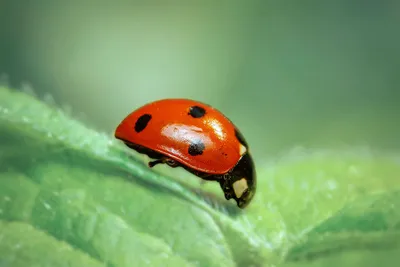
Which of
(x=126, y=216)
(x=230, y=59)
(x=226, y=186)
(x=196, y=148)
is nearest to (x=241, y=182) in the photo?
(x=226, y=186)

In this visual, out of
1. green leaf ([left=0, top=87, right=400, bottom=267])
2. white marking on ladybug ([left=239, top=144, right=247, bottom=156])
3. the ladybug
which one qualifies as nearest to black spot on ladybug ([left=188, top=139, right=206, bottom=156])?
the ladybug

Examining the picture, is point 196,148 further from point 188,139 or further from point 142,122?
point 142,122

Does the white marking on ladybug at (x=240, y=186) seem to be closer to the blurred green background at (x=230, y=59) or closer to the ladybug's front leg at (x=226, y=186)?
the ladybug's front leg at (x=226, y=186)

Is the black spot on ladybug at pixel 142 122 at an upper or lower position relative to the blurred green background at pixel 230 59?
upper

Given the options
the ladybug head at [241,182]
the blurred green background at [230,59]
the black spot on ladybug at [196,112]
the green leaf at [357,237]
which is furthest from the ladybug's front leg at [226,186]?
the blurred green background at [230,59]

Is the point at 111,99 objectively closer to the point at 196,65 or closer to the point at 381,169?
the point at 196,65

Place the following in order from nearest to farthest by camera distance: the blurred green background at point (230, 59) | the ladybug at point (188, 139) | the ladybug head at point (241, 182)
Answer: the ladybug head at point (241, 182) → the ladybug at point (188, 139) → the blurred green background at point (230, 59)
